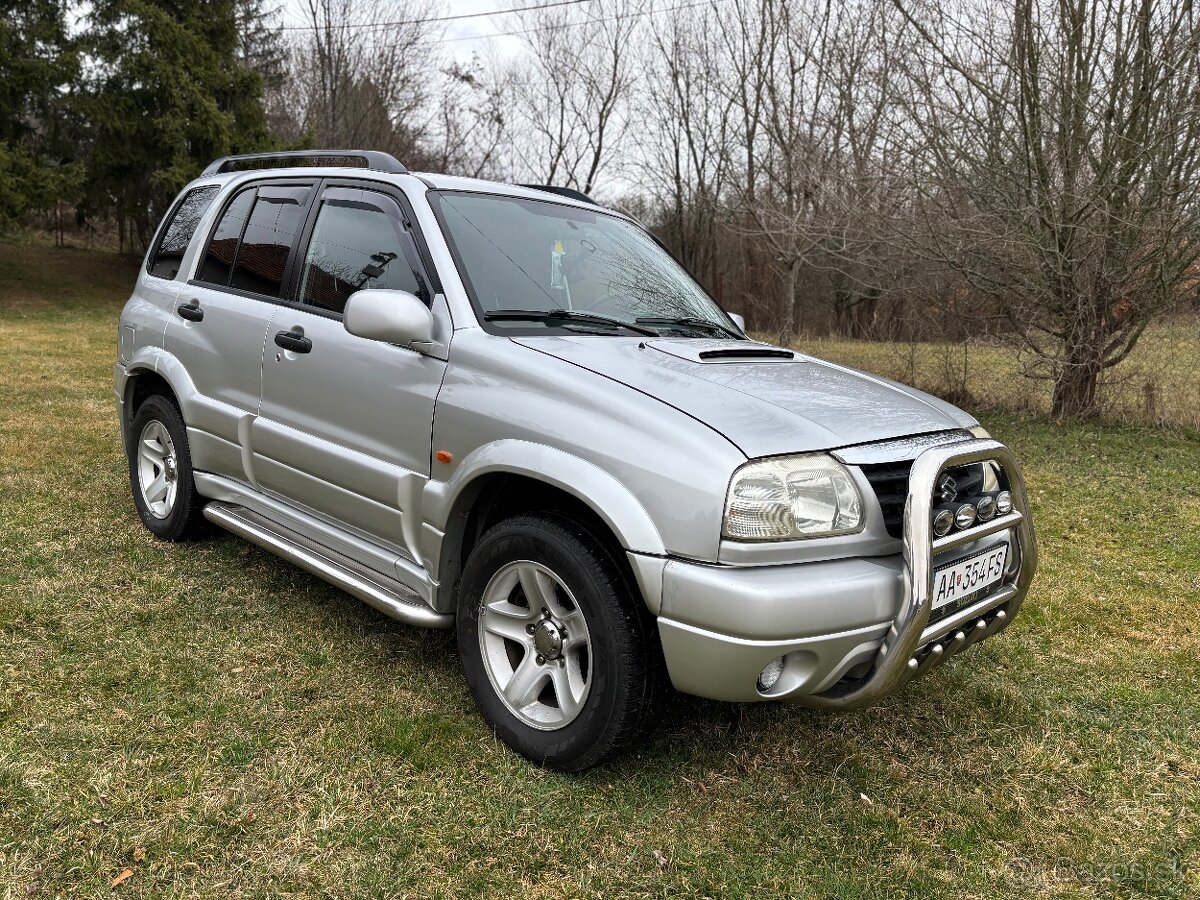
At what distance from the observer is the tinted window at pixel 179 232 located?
14.6ft

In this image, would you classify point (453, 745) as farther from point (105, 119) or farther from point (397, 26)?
point (397, 26)

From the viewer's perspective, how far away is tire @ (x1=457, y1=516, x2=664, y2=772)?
8.26 feet

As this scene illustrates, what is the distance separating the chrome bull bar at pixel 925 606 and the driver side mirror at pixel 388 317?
1632 mm

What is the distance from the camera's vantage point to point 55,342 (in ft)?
46.3

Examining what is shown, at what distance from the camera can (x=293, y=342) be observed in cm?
347

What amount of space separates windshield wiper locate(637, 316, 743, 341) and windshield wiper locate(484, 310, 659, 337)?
0.33 ft

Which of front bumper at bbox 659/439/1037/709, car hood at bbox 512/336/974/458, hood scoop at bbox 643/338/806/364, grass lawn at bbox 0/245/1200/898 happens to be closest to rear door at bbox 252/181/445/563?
car hood at bbox 512/336/974/458

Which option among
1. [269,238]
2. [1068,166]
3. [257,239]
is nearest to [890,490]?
[269,238]

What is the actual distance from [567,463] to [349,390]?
1.13m

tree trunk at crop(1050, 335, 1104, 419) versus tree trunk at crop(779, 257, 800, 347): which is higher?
tree trunk at crop(779, 257, 800, 347)

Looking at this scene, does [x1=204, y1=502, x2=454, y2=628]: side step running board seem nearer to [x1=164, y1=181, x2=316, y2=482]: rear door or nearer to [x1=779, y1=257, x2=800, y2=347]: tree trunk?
[x1=164, y1=181, x2=316, y2=482]: rear door

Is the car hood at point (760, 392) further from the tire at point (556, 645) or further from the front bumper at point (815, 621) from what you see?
the tire at point (556, 645)

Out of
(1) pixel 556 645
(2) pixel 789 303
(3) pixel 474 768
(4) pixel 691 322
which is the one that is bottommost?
(3) pixel 474 768

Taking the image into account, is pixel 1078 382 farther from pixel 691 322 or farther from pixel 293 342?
pixel 293 342
